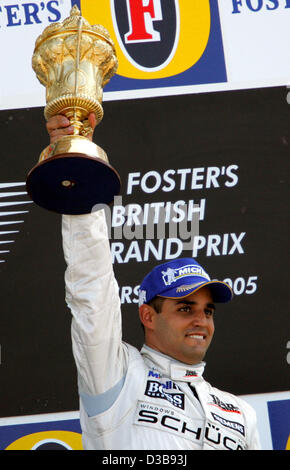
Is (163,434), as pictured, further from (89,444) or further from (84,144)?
(84,144)

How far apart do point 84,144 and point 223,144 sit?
1094mm

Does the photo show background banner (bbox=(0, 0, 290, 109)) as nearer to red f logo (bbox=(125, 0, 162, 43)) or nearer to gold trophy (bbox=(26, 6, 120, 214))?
red f logo (bbox=(125, 0, 162, 43))

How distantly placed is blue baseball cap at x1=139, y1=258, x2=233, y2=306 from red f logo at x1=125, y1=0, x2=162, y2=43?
1.05 metres

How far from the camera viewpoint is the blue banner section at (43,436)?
2.39 metres

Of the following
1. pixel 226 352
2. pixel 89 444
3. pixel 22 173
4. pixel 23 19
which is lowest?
pixel 89 444

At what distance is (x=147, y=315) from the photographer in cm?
203

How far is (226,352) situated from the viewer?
2465 millimetres

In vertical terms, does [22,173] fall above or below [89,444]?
above

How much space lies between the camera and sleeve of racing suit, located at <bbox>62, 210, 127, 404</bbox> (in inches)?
66.5

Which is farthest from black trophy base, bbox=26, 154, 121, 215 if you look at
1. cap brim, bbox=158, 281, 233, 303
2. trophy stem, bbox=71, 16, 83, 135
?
cap brim, bbox=158, 281, 233, 303

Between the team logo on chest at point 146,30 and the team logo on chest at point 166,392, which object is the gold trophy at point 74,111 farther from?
the team logo on chest at point 146,30

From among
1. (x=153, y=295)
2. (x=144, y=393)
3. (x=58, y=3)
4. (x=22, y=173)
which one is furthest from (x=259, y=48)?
(x=144, y=393)

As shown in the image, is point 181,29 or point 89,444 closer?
point 89,444

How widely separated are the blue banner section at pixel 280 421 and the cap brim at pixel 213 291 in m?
0.55
